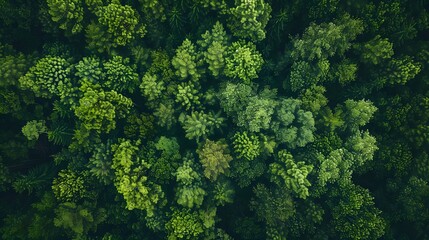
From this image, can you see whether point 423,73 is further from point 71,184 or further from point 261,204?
point 71,184

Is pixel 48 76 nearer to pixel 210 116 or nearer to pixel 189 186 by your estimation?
pixel 210 116

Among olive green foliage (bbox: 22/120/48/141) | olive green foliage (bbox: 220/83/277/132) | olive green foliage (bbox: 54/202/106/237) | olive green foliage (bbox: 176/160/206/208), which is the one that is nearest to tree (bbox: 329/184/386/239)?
olive green foliage (bbox: 220/83/277/132)

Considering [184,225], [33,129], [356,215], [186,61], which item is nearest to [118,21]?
[186,61]

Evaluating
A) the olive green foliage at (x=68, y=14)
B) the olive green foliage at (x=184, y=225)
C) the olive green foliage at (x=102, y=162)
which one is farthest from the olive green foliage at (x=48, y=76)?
the olive green foliage at (x=184, y=225)

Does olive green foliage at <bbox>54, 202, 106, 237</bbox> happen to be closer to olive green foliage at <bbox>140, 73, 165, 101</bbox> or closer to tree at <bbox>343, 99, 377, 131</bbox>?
olive green foliage at <bbox>140, 73, 165, 101</bbox>

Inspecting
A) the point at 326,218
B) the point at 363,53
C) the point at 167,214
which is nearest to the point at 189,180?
the point at 167,214

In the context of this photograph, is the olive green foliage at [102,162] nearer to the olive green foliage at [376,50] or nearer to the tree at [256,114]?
Answer: the tree at [256,114]
